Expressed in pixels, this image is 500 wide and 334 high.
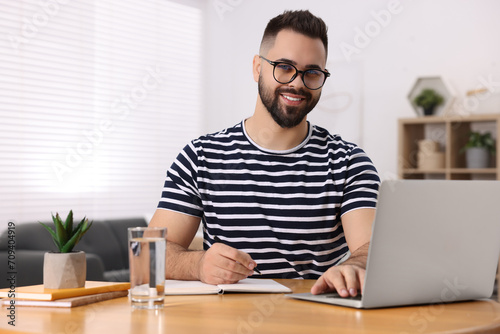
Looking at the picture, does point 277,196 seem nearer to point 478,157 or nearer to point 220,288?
point 220,288

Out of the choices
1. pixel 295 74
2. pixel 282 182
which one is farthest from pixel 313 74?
pixel 282 182

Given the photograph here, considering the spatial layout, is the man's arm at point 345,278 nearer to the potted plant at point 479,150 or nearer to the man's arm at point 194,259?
the man's arm at point 194,259

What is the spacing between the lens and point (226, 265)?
1340 mm

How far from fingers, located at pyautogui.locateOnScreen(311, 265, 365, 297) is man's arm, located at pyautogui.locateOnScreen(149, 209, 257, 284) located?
0.16 meters

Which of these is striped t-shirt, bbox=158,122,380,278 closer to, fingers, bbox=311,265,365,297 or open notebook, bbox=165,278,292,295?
open notebook, bbox=165,278,292,295

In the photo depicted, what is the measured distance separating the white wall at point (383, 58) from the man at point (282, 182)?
11.1 feet

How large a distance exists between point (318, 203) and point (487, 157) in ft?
10.6

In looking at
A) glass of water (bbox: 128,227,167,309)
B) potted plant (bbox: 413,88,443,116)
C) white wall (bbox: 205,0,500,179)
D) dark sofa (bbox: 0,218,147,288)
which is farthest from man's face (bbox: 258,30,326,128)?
white wall (bbox: 205,0,500,179)

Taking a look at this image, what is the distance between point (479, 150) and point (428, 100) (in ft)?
1.78

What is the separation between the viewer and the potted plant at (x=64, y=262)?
49.1 inches

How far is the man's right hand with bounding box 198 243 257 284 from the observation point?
133 centimetres

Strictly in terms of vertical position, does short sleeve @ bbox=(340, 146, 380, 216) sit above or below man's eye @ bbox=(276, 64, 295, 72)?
below

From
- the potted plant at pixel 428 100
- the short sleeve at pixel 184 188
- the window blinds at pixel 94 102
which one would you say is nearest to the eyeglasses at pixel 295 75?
the short sleeve at pixel 184 188

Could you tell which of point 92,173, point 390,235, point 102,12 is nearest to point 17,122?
point 92,173
